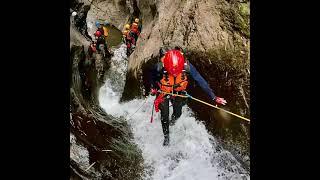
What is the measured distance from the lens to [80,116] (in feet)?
19.4

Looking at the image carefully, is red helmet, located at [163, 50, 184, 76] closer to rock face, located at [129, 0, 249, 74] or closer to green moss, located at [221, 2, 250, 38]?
rock face, located at [129, 0, 249, 74]

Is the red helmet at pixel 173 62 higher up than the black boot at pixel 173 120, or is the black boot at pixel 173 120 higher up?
the red helmet at pixel 173 62

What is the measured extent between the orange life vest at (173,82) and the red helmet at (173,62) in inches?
3.8

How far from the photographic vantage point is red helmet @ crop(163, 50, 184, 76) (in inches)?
204

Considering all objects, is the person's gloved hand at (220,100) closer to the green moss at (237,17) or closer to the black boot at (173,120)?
the black boot at (173,120)

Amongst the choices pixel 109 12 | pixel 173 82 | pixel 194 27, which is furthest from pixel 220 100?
pixel 109 12

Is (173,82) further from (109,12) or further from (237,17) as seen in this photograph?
(109,12)

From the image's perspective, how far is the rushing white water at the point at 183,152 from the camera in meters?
5.34

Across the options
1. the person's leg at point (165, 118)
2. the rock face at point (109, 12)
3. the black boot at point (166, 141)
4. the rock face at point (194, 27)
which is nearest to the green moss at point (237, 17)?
the rock face at point (194, 27)

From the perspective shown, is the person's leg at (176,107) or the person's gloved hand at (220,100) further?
the person's leg at (176,107)

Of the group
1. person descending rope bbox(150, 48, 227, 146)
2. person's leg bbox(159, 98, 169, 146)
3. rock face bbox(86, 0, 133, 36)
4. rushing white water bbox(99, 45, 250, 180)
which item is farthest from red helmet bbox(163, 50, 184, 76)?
rock face bbox(86, 0, 133, 36)

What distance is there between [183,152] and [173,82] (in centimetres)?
130
